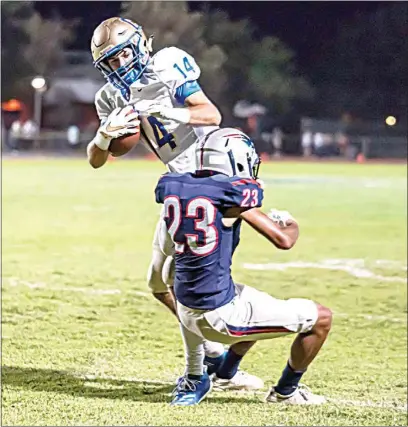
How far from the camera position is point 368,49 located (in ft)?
18.3

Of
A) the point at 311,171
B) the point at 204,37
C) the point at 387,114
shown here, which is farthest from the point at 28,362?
the point at 311,171

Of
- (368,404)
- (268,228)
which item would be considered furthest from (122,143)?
(368,404)

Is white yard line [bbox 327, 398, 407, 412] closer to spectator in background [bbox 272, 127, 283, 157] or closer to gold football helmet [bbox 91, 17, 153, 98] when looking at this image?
gold football helmet [bbox 91, 17, 153, 98]

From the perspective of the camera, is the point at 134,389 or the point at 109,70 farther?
the point at 134,389

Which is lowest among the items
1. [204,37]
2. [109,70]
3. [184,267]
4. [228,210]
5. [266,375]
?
[266,375]

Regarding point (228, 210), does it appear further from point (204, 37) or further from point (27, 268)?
point (204, 37)

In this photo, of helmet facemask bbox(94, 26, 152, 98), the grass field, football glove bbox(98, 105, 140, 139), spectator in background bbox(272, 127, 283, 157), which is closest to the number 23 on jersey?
football glove bbox(98, 105, 140, 139)

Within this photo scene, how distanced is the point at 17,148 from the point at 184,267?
9893 millimetres

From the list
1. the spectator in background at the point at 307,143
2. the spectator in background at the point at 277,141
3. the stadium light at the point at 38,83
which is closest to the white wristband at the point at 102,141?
the stadium light at the point at 38,83

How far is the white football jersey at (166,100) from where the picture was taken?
211 centimetres

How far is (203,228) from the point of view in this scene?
191cm

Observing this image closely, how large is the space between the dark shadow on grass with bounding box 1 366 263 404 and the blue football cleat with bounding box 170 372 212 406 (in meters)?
0.05

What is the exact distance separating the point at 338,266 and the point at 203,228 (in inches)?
112

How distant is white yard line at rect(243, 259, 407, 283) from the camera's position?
4.39 meters
